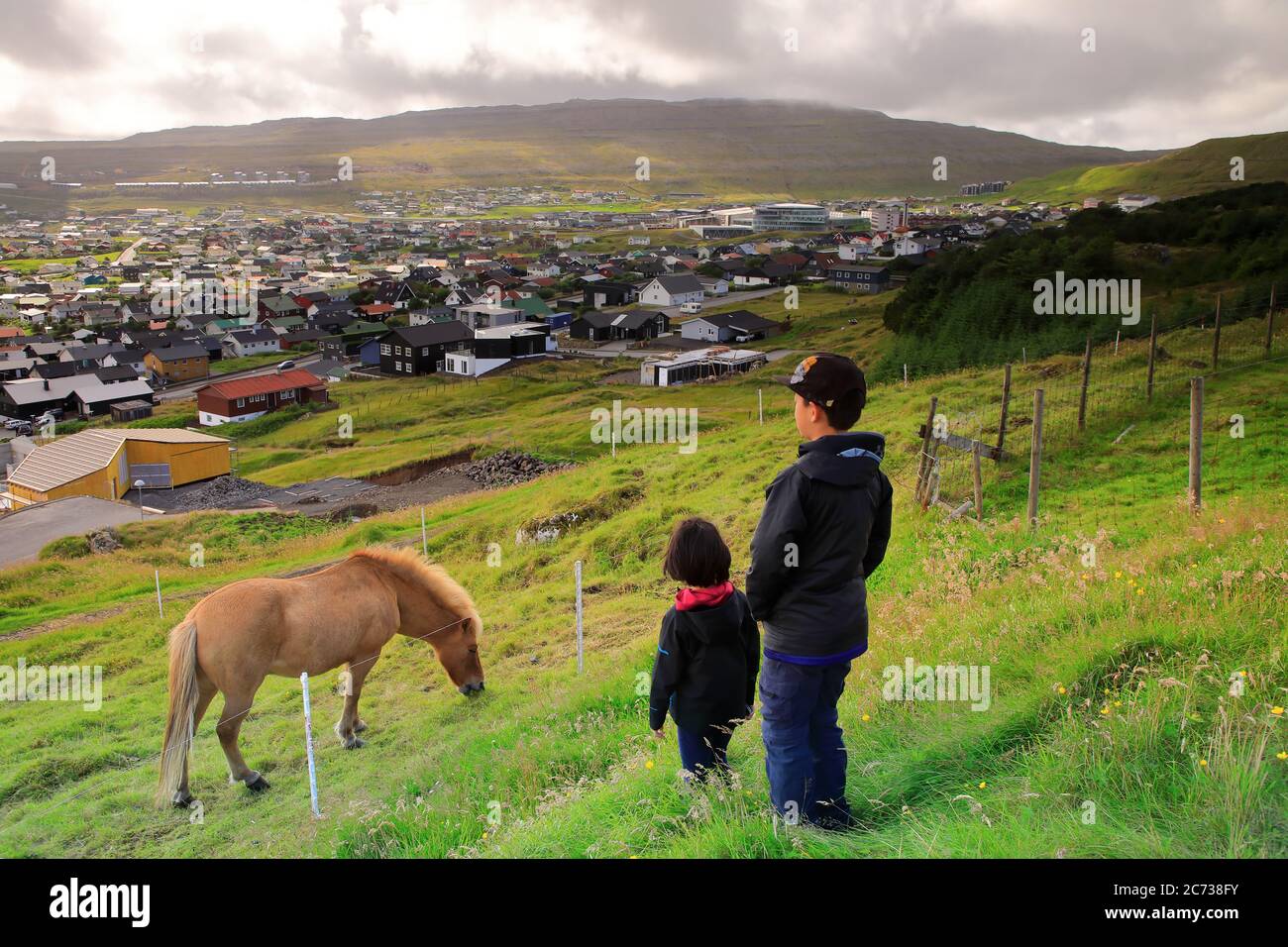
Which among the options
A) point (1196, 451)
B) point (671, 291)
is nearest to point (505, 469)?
point (1196, 451)

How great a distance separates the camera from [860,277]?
312ft

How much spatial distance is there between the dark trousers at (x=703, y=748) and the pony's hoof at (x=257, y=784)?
4765mm

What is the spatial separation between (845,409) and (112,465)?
43.9 metres

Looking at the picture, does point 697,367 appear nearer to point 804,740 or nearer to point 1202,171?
point 804,740

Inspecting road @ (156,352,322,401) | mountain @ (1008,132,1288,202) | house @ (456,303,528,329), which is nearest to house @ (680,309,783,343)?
house @ (456,303,528,329)

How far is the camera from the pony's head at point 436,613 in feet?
29.8

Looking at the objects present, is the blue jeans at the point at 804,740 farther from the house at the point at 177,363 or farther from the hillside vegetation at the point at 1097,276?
the house at the point at 177,363

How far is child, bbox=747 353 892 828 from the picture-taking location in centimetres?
380

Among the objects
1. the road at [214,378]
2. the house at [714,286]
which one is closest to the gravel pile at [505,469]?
the road at [214,378]

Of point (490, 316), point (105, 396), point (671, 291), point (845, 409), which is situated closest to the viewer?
point (845, 409)

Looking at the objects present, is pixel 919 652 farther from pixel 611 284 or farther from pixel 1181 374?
pixel 611 284

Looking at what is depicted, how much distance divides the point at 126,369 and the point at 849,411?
82.4 metres

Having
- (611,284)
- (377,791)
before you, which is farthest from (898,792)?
(611,284)

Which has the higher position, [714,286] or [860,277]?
[714,286]
